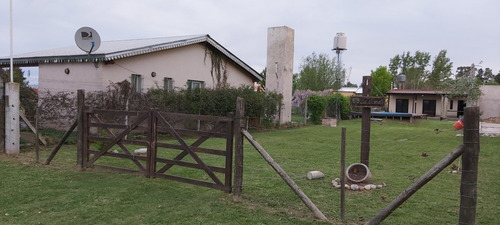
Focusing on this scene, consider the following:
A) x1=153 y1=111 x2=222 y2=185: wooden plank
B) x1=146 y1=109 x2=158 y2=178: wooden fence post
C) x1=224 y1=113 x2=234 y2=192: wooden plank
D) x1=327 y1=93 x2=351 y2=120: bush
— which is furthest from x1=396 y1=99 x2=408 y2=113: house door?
x1=224 y1=113 x2=234 y2=192: wooden plank

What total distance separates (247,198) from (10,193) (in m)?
3.79

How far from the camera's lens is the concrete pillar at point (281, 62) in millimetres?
21953

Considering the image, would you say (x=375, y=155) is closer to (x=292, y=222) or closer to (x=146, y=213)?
(x=292, y=222)

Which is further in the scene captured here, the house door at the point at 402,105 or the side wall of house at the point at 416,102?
the house door at the point at 402,105

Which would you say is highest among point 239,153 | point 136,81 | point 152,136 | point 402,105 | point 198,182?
point 136,81

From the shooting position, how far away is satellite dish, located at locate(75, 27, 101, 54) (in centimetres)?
1215

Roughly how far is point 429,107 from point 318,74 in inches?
454

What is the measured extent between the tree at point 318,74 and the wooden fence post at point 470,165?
39.9 meters

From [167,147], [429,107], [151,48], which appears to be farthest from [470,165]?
[429,107]

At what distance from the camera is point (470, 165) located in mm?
4098

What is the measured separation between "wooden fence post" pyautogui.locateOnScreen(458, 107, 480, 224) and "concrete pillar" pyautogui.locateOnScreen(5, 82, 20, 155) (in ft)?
33.9

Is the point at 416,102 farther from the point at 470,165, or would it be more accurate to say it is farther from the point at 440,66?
the point at 470,165

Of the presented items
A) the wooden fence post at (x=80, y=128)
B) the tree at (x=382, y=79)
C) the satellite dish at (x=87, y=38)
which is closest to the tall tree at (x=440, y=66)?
the tree at (x=382, y=79)

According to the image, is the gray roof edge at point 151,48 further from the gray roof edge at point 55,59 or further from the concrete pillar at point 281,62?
the concrete pillar at point 281,62
